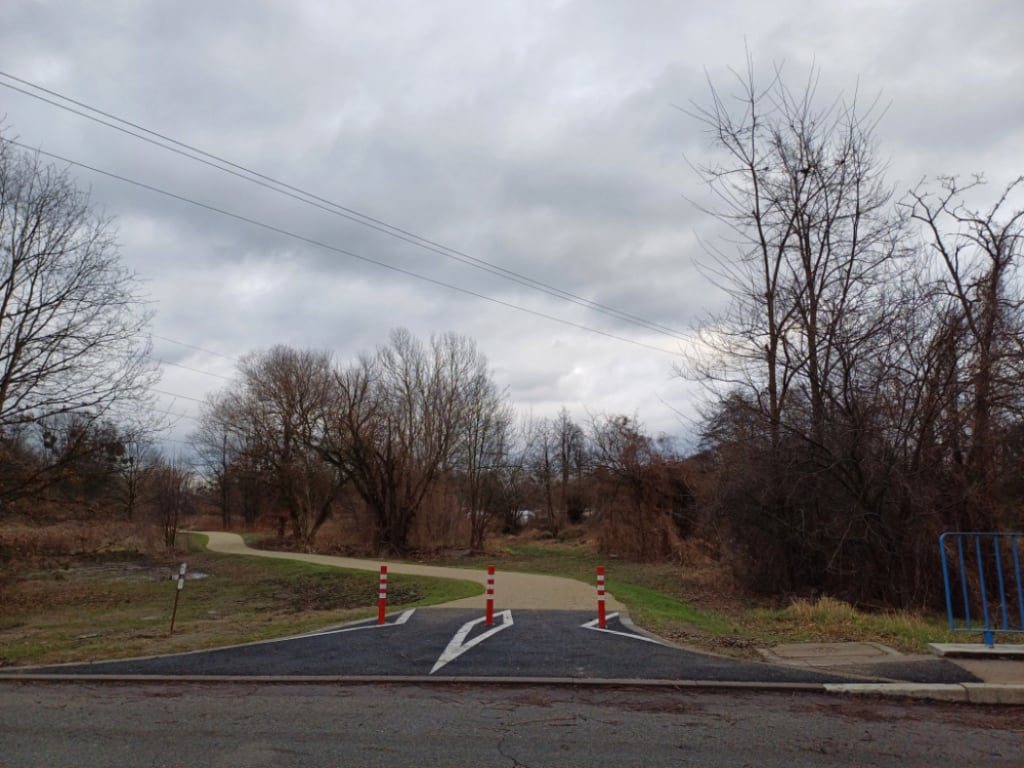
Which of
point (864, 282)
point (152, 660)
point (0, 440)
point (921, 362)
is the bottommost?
point (152, 660)

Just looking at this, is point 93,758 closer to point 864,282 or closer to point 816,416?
point 816,416

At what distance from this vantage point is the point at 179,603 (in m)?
21.1

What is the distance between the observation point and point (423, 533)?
3828 centimetres

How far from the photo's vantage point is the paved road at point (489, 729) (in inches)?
231

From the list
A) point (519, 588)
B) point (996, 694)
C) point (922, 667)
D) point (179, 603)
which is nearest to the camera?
point (996, 694)

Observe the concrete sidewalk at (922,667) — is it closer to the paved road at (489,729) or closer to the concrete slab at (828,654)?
the concrete slab at (828,654)

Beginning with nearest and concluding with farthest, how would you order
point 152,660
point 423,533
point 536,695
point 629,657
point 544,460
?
point 536,695 < point 629,657 < point 152,660 < point 423,533 < point 544,460

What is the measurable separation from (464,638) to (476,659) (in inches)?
66.2

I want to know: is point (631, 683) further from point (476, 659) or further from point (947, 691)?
point (947, 691)

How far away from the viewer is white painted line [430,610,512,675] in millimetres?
10125

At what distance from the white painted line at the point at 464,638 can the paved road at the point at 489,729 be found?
1433mm

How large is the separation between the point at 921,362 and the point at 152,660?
15425 mm

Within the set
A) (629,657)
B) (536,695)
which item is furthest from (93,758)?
(629,657)

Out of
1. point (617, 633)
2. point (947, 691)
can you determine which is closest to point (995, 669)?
point (947, 691)
